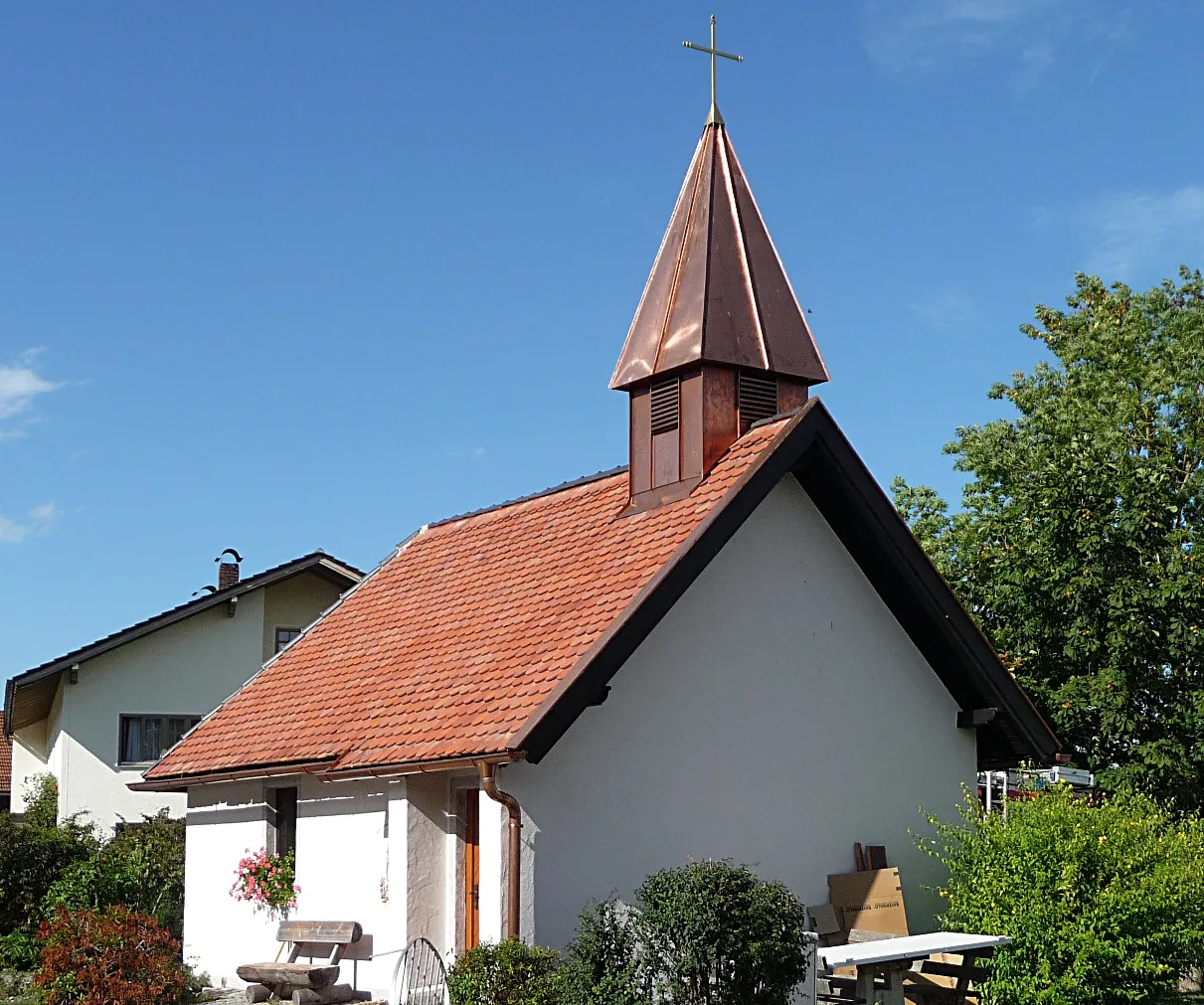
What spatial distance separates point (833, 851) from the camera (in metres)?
15.3

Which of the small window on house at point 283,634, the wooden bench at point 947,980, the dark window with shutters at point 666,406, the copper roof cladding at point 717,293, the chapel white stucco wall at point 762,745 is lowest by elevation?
the wooden bench at point 947,980

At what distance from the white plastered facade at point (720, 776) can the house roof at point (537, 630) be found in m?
0.45

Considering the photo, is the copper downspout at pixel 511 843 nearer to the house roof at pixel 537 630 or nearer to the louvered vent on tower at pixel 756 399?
the house roof at pixel 537 630

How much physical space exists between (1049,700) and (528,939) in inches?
386

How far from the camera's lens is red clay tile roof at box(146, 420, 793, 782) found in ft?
45.6

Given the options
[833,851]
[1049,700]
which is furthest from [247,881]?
[1049,700]

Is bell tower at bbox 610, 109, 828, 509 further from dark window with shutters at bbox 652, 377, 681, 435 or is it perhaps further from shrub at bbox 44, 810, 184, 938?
shrub at bbox 44, 810, 184, 938

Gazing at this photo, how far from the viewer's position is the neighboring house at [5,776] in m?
43.3

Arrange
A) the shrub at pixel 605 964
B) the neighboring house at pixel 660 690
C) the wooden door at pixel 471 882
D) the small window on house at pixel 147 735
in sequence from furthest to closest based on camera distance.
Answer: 1. the small window on house at pixel 147 735
2. the wooden door at pixel 471 882
3. the neighboring house at pixel 660 690
4. the shrub at pixel 605 964

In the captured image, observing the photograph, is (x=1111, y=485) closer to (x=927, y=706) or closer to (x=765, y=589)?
(x=927, y=706)

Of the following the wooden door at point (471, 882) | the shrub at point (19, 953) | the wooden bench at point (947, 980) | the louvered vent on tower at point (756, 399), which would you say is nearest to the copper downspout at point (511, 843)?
the wooden door at point (471, 882)

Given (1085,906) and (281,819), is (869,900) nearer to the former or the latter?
(1085,906)

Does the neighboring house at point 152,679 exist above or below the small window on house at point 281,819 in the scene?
above

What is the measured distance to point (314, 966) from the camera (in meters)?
15.0
